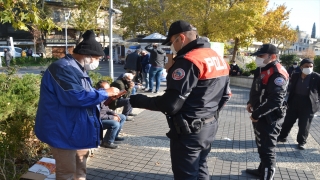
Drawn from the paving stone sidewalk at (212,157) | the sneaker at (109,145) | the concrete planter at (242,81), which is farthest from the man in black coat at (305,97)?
the concrete planter at (242,81)

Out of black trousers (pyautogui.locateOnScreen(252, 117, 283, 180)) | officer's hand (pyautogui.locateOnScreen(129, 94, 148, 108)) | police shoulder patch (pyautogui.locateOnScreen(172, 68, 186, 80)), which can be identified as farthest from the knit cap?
black trousers (pyautogui.locateOnScreen(252, 117, 283, 180))

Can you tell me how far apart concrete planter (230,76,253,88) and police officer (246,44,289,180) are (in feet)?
34.9

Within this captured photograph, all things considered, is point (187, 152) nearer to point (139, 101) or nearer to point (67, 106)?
point (139, 101)

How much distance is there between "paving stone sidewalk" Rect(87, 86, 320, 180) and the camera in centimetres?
412

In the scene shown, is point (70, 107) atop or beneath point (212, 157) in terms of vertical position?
atop

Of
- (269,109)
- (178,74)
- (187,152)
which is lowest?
(187,152)

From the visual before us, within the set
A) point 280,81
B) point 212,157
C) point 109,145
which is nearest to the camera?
point 280,81

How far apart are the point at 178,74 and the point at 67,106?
1103 mm

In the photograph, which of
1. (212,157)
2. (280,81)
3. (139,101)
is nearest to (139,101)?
(139,101)

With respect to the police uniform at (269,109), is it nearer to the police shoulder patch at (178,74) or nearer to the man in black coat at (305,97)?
the police shoulder patch at (178,74)

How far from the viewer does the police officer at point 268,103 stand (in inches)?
139

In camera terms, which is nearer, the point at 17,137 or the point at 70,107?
the point at 70,107

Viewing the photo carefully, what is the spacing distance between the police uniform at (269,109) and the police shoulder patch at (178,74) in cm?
168

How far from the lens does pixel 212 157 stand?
4.77 meters
